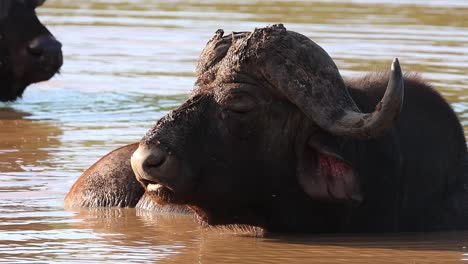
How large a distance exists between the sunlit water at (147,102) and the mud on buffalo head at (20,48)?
1.01 ft

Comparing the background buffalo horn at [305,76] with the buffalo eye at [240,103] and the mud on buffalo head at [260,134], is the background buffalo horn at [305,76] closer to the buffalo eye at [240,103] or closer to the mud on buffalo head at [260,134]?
the mud on buffalo head at [260,134]

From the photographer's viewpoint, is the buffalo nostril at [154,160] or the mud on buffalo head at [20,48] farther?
the mud on buffalo head at [20,48]

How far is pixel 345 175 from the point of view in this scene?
26.7ft

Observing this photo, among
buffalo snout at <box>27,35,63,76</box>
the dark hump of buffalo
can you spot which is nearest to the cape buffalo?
the dark hump of buffalo

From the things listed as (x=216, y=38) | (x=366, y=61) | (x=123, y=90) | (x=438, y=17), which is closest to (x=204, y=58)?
(x=216, y=38)

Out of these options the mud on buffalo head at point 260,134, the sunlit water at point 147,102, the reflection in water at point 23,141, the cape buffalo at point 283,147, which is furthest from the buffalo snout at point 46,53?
the mud on buffalo head at point 260,134

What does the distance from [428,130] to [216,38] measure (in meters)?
1.40

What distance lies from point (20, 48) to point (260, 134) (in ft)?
25.4

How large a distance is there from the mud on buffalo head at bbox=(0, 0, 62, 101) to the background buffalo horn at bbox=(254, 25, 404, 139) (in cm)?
757

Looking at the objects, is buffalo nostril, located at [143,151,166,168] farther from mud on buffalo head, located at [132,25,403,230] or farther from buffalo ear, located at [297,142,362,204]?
buffalo ear, located at [297,142,362,204]

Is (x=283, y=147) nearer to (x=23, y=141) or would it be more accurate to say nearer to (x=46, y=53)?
(x=23, y=141)

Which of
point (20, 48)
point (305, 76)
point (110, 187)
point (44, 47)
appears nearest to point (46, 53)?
point (44, 47)

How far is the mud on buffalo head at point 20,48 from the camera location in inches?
609

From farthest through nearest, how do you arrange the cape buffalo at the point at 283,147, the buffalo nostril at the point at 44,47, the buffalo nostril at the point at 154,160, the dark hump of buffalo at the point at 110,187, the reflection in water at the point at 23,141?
the buffalo nostril at the point at 44,47, the reflection in water at the point at 23,141, the dark hump of buffalo at the point at 110,187, the cape buffalo at the point at 283,147, the buffalo nostril at the point at 154,160
